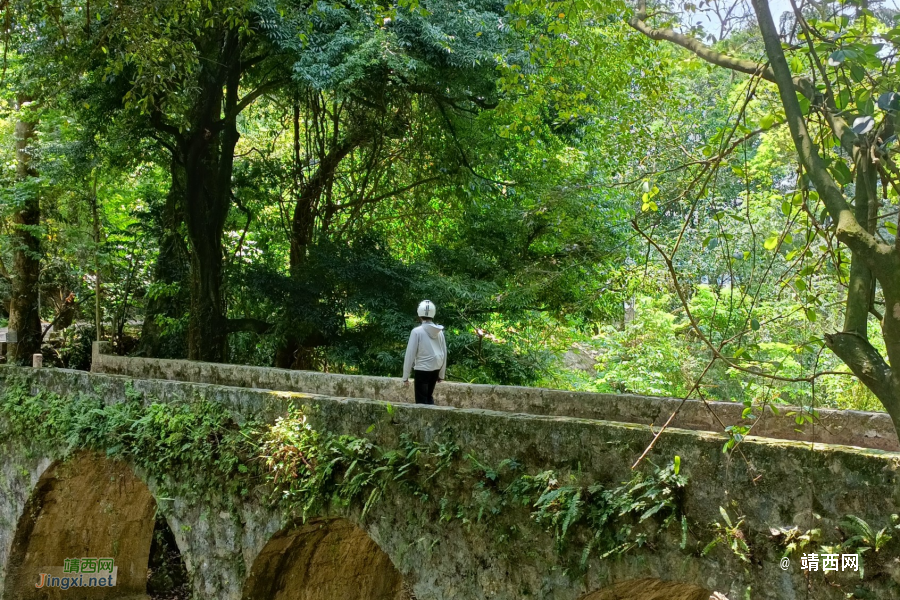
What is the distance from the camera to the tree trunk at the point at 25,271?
43.5 ft

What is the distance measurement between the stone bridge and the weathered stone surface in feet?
0.06

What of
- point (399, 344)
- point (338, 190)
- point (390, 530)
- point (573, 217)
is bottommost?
point (390, 530)

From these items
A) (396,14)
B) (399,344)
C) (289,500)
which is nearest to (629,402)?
(289,500)

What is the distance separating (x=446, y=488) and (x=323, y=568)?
269 centimetres

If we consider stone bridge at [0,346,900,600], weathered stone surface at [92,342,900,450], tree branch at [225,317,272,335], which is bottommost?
stone bridge at [0,346,900,600]

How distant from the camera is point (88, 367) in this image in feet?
44.4

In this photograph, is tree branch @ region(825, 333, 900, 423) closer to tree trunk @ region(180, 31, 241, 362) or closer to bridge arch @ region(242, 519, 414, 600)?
bridge arch @ region(242, 519, 414, 600)

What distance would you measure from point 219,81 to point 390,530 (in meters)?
7.56

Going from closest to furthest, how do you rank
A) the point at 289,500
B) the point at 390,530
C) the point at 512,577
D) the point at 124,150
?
the point at 512,577
the point at 390,530
the point at 289,500
the point at 124,150

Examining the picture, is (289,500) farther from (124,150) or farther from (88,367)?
(88,367)

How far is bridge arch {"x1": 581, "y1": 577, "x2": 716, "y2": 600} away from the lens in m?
4.22

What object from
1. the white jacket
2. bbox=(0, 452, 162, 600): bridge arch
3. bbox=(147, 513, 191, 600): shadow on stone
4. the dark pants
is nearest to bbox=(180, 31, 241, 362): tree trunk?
bbox=(0, 452, 162, 600): bridge arch

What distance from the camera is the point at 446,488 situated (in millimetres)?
4844

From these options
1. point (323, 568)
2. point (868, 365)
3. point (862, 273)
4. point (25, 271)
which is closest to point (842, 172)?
point (862, 273)
